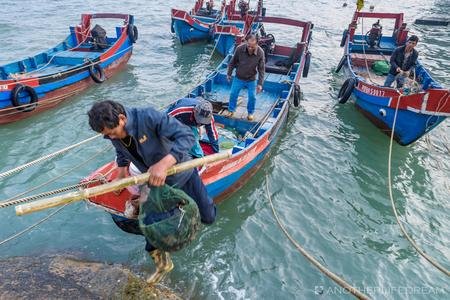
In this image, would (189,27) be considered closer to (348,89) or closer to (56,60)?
(56,60)

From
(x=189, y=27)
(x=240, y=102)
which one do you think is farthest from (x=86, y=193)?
(x=189, y=27)

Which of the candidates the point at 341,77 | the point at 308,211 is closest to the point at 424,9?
the point at 341,77

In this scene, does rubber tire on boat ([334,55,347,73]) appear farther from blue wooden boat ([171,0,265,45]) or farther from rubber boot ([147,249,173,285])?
rubber boot ([147,249,173,285])

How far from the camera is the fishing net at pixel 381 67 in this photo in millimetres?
12305

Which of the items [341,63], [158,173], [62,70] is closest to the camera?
[158,173]

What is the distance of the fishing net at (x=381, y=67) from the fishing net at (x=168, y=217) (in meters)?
11.1

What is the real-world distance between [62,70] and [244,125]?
6540mm

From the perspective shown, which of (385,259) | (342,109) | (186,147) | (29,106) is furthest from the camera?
(342,109)

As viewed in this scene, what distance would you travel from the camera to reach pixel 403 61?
9688mm

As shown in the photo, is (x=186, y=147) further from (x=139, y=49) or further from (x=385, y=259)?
(x=139, y=49)

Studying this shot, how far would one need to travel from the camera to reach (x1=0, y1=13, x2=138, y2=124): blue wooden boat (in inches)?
368

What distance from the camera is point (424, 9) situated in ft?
96.7

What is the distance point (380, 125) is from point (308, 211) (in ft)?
14.1

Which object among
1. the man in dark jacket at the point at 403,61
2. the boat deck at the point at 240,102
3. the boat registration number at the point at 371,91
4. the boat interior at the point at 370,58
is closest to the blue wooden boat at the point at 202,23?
the boat interior at the point at 370,58
